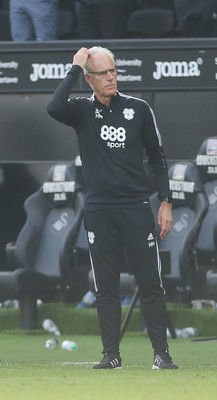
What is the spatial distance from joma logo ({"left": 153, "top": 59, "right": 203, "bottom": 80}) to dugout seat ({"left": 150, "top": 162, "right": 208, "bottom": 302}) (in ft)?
2.78

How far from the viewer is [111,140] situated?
8.43m

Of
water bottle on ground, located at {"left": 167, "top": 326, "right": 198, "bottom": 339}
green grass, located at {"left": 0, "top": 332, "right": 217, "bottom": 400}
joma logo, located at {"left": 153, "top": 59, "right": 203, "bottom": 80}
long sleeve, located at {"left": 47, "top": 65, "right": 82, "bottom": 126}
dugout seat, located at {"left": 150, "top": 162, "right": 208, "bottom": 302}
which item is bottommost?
water bottle on ground, located at {"left": 167, "top": 326, "right": 198, "bottom": 339}

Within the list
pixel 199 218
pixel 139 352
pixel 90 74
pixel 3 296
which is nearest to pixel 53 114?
pixel 90 74

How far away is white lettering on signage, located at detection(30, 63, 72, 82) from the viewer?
44.4ft

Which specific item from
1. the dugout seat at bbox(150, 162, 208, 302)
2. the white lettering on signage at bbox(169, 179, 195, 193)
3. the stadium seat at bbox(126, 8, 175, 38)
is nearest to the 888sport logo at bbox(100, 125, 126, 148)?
the dugout seat at bbox(150, 162, 208, 302)

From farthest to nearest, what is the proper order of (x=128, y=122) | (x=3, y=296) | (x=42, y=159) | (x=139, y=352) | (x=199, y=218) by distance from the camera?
1. (x=42, y=159)
2. (x=3, y=296)
3. (x=199, y=218)
4. (x=139, y=352)
5. (x=128, y=122)

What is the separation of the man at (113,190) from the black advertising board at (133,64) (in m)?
4.80

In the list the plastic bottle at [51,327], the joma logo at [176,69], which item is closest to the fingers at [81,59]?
the joma logo at [176,69]

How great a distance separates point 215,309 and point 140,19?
3123mm

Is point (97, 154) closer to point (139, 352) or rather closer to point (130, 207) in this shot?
point (130, 207)

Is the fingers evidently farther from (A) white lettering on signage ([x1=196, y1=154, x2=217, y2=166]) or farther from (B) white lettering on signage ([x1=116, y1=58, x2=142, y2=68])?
(A) white lettering on signage ([x1=196, y1=154, x2=217, y2=166])

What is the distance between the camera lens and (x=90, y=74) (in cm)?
848

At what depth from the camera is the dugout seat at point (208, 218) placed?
13.1m

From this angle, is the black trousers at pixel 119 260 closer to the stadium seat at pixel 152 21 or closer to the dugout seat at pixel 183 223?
the dugout seat at pixel 183 223
